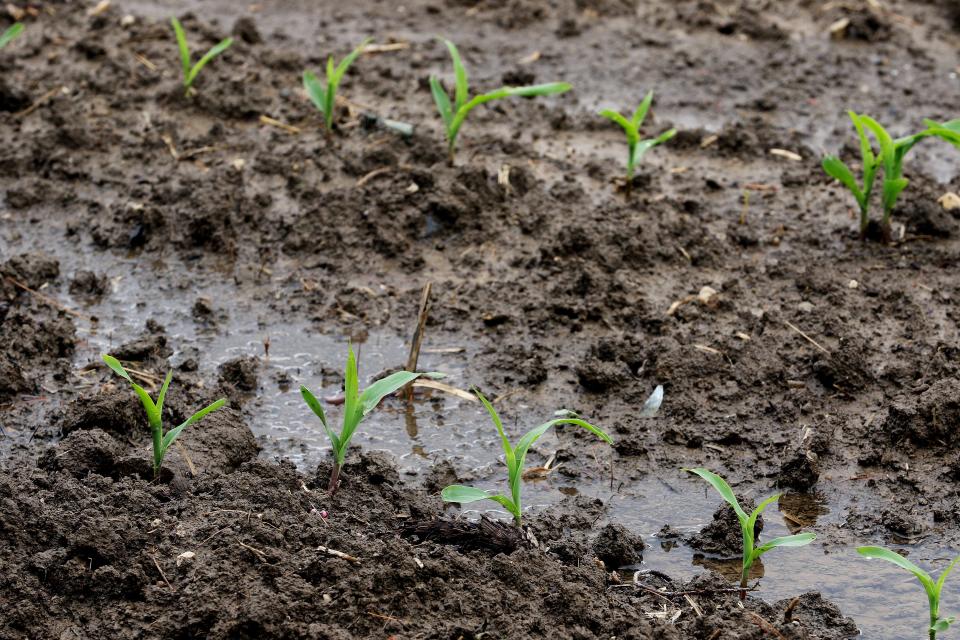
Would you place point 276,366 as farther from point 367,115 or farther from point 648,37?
point 648,37

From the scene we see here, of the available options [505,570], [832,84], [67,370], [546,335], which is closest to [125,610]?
[505,570]

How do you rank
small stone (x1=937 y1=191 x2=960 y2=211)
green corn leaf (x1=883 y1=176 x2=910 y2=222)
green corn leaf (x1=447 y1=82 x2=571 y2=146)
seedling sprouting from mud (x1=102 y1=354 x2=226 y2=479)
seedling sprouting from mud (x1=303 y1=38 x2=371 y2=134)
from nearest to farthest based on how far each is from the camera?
seedling sprouting from mud (x1=102 y1=354 x2=226 y2=479), green corn leaf (x1=883 y1=176 x2=910 y2=222), green corn leaf (x1=447 y1=82 x2=571 y2=146), small stone (x1=937 y1=191 x2=960 y2=211), seedling sprouting from mud (x1=303 y1=38 x2=371 y2=134)

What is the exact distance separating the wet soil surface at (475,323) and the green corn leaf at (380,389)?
295 millimetres

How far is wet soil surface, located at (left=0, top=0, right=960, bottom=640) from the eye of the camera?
294cm

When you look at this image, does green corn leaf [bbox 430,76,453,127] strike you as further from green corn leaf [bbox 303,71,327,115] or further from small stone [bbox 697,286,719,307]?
small stone [bbox 697,286,719,307]

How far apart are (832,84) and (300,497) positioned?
13.0ft

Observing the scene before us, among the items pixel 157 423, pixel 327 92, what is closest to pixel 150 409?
pixel 157 423

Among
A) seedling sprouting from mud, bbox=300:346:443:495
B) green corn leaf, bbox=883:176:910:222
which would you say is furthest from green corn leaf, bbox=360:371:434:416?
green corn leaf, bbox=883:176:910:222

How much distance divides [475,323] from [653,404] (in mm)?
793

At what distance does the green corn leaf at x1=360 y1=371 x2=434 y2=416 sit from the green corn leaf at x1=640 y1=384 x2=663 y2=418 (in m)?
0.91

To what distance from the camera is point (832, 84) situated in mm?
5906

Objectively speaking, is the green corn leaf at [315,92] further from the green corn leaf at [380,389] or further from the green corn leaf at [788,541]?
the green corn leaf at [788,541]

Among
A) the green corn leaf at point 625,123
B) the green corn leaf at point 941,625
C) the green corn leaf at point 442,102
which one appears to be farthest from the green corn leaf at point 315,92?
the green corn leaf at point 941,625

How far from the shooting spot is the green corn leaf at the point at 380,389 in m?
3.15
